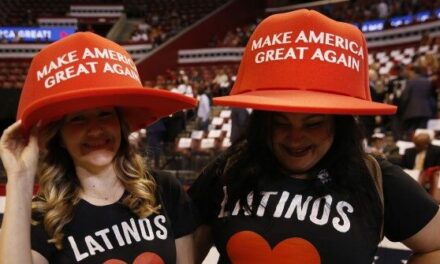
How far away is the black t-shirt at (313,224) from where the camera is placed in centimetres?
126

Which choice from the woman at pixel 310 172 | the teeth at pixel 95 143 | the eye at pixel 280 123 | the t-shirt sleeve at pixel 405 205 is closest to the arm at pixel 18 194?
the teeth at pixel 95 143

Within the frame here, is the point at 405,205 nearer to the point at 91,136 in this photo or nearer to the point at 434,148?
the point at 91,136

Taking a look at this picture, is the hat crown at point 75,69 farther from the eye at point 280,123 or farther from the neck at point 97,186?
the eye at point 280,123

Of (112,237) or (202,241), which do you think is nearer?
(112,237)

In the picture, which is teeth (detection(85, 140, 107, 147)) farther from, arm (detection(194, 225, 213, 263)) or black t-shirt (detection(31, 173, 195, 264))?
arm (detection(194, 225, 213, 263))

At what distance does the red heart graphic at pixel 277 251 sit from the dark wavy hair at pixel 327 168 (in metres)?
0.08

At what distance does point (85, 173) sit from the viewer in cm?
137

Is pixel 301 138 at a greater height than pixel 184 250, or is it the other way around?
pixel 301 138

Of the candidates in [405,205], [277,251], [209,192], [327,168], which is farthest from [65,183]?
[405,205]

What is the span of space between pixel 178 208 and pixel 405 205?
593mm

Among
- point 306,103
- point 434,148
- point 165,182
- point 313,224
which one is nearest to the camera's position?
point 306,103

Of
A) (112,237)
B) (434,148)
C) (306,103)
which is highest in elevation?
(306,103)

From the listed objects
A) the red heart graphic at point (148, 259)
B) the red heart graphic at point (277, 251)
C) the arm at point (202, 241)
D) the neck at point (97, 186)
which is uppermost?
the neck at point (97, 186)

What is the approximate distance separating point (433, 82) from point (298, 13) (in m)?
5.09
